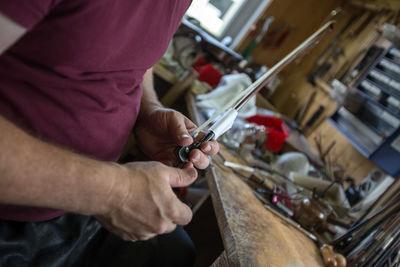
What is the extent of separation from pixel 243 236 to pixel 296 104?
352 centimetres

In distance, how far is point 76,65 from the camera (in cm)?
52

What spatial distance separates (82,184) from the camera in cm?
45

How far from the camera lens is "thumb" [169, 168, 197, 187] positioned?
535 millimetres

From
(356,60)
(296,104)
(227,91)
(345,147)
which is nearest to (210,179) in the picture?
(227,91)

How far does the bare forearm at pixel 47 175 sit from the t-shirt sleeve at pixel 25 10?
0.53 feet

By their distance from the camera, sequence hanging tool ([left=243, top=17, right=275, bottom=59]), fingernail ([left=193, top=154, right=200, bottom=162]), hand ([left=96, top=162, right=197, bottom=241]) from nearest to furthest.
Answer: hand ([left=96, top=162, right=197, bottom=241])
fingernail ([left=193, top=154, right=200, bottom=162])
hanging tool ([left=243, top=17, right=275, bottom=59])

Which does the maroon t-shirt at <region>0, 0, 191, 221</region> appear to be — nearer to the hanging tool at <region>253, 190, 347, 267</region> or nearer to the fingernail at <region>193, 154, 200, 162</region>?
the fingernail at <region>193, 154, 200, 162</region>

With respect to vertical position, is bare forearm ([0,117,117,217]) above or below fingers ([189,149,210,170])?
below

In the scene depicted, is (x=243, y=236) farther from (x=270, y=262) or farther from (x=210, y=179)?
(x=210, y=179)

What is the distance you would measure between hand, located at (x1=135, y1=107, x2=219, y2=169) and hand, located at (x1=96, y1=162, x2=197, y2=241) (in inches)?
5.3

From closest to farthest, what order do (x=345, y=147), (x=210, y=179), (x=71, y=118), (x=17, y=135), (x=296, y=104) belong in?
(x=17, y=135)
(x=71, y=118)
(x=210, y=179)
(x=345, y=147)
(x=296, y=104)

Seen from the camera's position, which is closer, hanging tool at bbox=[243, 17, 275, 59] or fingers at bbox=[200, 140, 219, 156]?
fingers at bbox=[200, 140, 219, 156]

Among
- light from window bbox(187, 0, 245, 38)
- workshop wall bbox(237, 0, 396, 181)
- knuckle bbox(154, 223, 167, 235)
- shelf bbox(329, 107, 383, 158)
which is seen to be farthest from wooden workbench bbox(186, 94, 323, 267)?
light from window bbox(187, 0, 245, 38)

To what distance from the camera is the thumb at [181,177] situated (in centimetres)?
53
